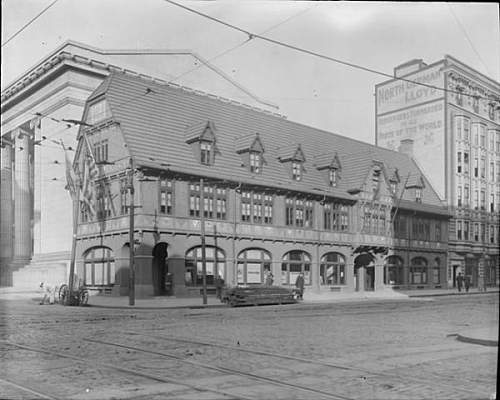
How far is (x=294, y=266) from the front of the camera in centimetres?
1209

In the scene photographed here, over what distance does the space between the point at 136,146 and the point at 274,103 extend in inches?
130

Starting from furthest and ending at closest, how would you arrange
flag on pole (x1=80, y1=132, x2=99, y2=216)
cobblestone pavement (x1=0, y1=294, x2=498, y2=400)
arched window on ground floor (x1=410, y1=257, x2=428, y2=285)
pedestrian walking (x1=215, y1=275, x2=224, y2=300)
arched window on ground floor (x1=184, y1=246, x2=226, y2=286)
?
arched window on ground floor (x1=410, y1=257, x2=428, y2=285)
pedestrian walking (x1=215, y1=275, x2=224, y2=300)
arched window on ground floor (x1=184, y1=246, x2=226, y2=286)
flag on pole (x1=80, y1=132, x2=99, y2=216)
cobblestone pavement (x1=0, y1=294, x2=498, y2=400)

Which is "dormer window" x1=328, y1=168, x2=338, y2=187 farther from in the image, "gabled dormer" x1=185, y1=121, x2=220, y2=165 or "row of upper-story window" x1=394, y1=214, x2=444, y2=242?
"gabled dormer" x1=185, y1=121, x2=220, y2=165

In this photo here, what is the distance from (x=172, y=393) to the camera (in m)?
6.73

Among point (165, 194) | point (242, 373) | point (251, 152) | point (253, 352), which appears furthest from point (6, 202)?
point (242, 373)

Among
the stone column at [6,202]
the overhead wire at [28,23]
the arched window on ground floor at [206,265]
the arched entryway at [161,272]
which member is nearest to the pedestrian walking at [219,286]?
the arched window on ground floor at [206,265]

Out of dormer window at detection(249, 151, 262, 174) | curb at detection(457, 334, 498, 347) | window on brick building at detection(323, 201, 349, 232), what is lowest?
curb at detection(457, 334, 498, 347)

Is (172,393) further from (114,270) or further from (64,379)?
(114,270)

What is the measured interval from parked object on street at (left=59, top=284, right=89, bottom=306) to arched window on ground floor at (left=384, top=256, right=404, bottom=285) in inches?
262

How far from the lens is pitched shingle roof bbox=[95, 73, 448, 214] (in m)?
11.1

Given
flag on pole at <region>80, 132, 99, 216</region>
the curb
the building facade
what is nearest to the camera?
the curb

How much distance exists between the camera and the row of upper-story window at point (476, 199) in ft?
28.2

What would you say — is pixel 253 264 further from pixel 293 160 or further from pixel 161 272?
pixel 293 160

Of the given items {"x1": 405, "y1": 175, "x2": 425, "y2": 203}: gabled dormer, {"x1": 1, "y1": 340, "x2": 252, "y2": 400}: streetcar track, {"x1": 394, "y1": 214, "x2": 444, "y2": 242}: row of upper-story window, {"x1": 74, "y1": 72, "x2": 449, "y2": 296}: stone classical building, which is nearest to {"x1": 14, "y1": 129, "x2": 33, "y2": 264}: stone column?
{"x1": 74, "y1": 72, "x2": 449, "y2": 296}: stone classical building
